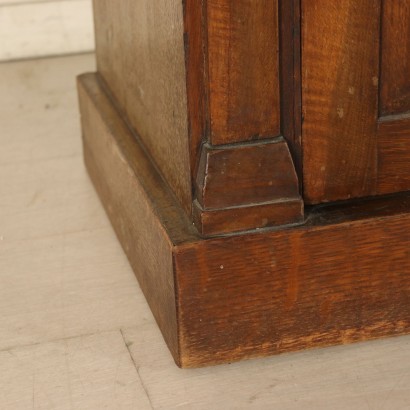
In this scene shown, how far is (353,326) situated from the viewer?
1.27 meters

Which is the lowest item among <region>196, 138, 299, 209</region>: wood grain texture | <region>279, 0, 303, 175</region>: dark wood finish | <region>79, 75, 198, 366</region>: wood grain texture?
<region>79, 75, 198, 366</region>: wood grain texture

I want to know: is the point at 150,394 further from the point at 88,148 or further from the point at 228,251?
the point at 88,148

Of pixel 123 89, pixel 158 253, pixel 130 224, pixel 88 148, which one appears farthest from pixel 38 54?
pixel 158 253

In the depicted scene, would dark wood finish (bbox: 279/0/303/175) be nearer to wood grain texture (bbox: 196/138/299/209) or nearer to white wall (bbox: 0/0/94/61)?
wood grain texture (bbox: 196/138/299/209)

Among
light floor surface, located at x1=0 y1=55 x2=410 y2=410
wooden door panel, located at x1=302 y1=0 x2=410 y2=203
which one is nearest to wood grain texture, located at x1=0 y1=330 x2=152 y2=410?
light floor surface, located at x1=0 y1=55 x2=410 y2=410

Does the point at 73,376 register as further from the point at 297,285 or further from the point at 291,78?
the point at 291,78

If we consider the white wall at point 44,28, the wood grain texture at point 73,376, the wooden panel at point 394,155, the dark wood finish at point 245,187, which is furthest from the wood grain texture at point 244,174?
the white wall at point 44,28

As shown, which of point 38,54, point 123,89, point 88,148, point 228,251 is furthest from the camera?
point 38,54

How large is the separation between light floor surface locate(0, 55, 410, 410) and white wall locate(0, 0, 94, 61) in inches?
33.3

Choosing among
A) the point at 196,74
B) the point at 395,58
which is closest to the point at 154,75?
the point at 196,74

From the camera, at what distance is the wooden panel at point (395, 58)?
46.8 inches

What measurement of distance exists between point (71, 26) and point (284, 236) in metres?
1.56

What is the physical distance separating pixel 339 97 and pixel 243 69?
126 mm

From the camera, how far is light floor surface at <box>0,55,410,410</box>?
1.19 meters
